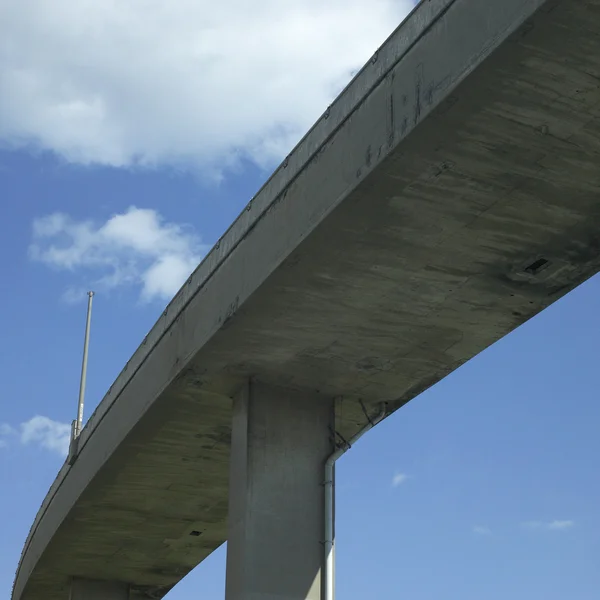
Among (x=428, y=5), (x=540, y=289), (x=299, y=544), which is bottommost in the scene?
(x=299, y=544)

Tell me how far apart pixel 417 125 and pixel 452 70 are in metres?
0.74

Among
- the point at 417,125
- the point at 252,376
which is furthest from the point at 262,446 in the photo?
the point at 417,125

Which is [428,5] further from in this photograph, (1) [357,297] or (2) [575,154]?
(1) [357,297]

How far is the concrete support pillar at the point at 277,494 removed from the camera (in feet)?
58.4

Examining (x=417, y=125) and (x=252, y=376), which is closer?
(x=417, y=125)

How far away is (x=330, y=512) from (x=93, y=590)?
38.1 ft

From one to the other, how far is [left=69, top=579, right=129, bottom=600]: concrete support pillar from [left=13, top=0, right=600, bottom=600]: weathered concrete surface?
20.0ft

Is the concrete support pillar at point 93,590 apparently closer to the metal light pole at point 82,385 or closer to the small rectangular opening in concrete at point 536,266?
the metal light pole at point 82,385

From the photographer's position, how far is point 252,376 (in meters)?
18.4

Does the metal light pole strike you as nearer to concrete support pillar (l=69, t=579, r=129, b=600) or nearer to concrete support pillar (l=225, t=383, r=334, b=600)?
concrete support pillar (l=69, t=579, r=129, b=600)

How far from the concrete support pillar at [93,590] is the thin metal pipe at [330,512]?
1113 cm

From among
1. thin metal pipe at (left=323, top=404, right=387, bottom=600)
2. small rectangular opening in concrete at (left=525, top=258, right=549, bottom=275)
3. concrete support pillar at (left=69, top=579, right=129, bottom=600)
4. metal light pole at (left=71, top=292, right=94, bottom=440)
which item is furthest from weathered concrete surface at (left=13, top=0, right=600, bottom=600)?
concrete support pillar at (left=69, top=579, right=129, bottom=600)

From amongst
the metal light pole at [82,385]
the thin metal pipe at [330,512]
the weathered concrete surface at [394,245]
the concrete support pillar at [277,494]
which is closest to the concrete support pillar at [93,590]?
the metal light pole at [82,385]

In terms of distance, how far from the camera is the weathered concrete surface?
12.1m
